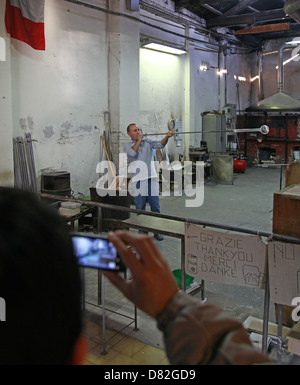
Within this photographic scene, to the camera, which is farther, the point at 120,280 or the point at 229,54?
the point at 229,54

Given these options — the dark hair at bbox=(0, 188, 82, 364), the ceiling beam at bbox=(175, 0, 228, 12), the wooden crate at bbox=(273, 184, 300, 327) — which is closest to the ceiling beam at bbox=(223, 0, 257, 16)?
the ceiling beam at bbox=(175, 0, 228, 12)

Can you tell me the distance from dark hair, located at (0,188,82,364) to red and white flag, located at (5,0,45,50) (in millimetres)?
6131

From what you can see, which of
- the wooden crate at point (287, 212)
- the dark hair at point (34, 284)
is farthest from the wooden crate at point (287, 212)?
the dark hair at point (34, 284)

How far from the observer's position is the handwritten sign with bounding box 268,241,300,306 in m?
2.44

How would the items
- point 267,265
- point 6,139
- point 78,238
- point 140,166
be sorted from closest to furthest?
point 78,238 → point 267,265 → point 140,166 → point 6,139

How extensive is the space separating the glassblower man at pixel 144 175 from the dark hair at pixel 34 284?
15.9 feet

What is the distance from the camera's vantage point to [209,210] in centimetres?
762

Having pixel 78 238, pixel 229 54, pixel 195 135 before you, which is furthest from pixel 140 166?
pixel 229 54

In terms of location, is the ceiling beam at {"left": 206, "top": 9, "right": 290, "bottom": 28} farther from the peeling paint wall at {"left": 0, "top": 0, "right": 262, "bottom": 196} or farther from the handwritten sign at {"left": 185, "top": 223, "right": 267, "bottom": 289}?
the handwritten sign at {"left": 185, "top": 223, "right": 267, "bottom": 289}

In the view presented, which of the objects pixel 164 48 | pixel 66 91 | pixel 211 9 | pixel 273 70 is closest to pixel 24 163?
pixel 66 91

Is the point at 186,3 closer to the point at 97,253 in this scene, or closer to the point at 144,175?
the point at 144,175

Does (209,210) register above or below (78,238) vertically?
below
